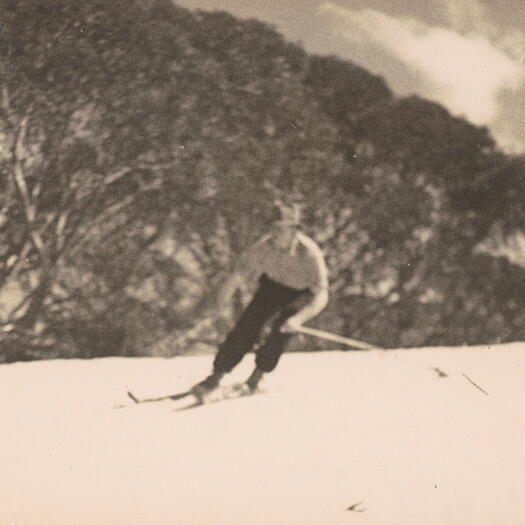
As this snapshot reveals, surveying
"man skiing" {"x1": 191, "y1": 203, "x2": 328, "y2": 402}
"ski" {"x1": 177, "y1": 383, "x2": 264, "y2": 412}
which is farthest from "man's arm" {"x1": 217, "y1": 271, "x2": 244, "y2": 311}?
"ski" {"x1": 177, "y1": 383, "x2": 264, "y2": 412}

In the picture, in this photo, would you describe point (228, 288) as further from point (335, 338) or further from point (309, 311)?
point (335, 338)

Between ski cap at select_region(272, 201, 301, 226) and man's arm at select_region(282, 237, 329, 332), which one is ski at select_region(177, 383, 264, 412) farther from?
ski cap at select_region(272, 201, 301, 226)

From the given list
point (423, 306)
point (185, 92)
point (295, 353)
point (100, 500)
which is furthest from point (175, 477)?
point (185, 92)

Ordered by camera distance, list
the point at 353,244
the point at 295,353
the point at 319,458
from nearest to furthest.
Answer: the point at 319,458
the point at 295,353
the point at 353,244

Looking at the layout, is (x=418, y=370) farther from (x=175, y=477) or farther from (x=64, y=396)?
(x=64, y=396)

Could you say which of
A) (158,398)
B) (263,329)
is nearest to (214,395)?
(158,398)
